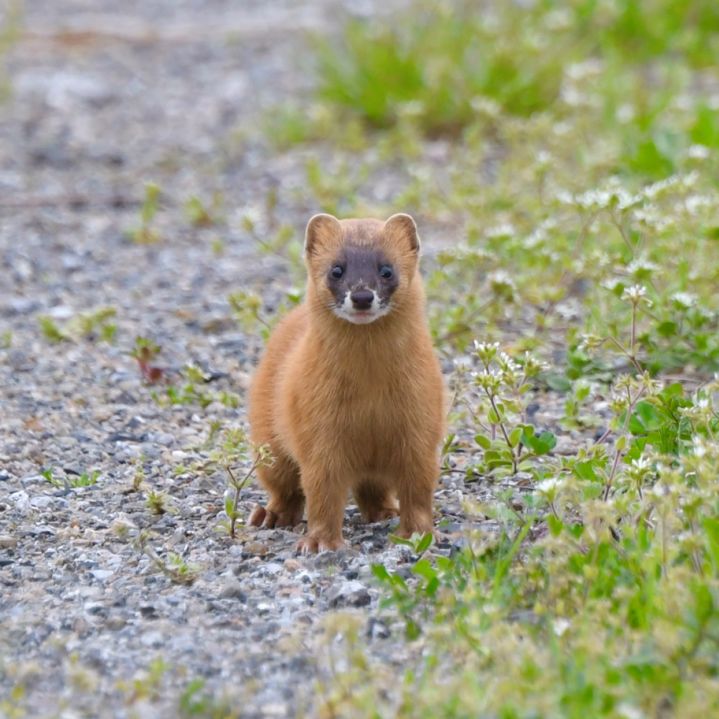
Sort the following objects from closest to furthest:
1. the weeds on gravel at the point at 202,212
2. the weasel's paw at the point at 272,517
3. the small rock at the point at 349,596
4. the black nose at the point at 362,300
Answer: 1. the small rock at the point at 349,596
2. the black nose at the point at 362,300
3. the weasel's paw at the point at 272,517
4. the weeds on gravel at the point at 202,212

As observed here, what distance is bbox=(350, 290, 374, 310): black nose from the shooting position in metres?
4.60

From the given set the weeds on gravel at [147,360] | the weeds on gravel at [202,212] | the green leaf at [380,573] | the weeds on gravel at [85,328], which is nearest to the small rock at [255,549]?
the green leaf at [380,573]

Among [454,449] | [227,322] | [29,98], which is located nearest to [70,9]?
[29,98]

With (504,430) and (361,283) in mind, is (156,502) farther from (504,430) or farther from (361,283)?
(504,430)

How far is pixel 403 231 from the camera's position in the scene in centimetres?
496

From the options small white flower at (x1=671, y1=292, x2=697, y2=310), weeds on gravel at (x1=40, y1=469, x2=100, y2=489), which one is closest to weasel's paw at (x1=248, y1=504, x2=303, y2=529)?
weeds on gravel at (x1=40, y1=469, x2=100, y2=489)

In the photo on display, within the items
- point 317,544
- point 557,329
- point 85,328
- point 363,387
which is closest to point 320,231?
point 363,387

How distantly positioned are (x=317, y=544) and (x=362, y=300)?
0.79 metres

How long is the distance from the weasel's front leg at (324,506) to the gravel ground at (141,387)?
3.0 inches

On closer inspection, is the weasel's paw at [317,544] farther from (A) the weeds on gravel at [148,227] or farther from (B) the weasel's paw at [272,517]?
(A) the weeds on gravel at [148,227]

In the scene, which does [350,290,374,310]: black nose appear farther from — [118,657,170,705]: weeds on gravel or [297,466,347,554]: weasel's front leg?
[118,657,170,705]: weeds on gravel

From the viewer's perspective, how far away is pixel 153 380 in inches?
256

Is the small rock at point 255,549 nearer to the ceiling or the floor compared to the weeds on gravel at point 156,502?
nearer to the floor

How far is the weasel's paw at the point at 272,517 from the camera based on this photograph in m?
5.18
